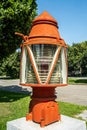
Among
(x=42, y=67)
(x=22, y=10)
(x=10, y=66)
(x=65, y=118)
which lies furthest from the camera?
(x=10, y=66)

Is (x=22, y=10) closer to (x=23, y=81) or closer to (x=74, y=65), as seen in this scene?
(x=23, y=81)

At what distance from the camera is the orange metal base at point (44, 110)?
4262 mm

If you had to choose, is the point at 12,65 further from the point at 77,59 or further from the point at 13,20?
the point at 13,20

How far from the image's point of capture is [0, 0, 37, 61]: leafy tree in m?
10.7

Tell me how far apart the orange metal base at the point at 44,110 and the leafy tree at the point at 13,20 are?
6870 millimetres

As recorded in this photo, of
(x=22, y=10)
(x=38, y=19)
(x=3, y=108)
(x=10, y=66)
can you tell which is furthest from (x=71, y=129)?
(x=10, y=66)

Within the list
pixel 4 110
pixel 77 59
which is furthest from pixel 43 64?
pixel 77 59

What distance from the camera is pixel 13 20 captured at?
11.3 m

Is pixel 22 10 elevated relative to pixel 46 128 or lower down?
elevated

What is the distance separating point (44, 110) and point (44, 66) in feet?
2.86

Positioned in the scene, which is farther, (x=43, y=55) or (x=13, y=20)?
(x=13, y=20)

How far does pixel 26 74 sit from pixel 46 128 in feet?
3.71

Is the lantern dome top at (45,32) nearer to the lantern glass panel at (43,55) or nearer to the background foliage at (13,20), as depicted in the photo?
the lantern glass panel at (43,55)

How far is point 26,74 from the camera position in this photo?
436 cm
